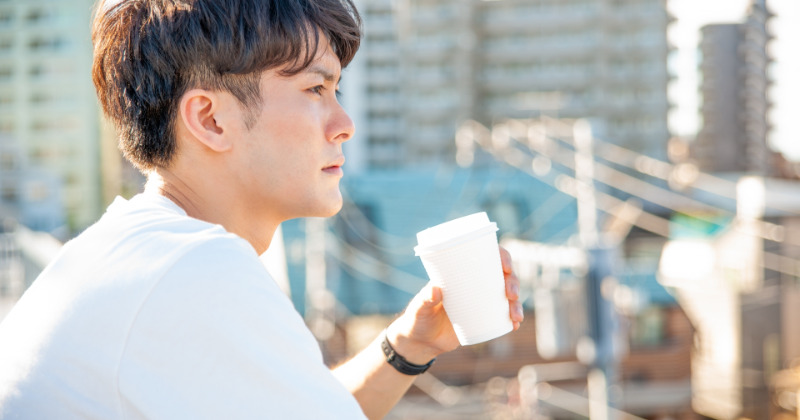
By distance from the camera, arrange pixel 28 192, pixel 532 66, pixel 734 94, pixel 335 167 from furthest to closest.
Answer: pixel 734 94 → pixel 532 66 → pixel 28 192 → pixel 335 167

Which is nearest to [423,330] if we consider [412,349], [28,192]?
[412,349]

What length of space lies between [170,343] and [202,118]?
369 mm

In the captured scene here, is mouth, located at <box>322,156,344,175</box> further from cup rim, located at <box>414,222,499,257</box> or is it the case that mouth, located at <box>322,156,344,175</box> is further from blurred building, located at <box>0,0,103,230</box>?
blurred building, located at <box>0,0,103,230</box>

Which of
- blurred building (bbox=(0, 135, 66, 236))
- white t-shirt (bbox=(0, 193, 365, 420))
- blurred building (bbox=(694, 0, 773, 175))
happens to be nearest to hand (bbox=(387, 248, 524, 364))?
white t-shirt (bbox=(0, 193, 365, 420))

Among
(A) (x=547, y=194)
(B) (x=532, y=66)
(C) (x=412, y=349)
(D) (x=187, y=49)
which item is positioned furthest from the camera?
(B) (x=532, y=66)

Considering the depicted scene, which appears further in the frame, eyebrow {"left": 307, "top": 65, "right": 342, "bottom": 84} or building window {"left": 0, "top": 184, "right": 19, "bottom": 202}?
building window {"left": 0, "top": 184, "right": 19, "bottom": 202}

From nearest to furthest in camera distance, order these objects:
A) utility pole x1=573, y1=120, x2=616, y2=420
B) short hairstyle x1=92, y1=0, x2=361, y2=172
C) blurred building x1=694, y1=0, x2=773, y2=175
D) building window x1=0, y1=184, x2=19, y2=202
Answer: short hairstyle x1=92, y1=0, x2=361, y2=172
building window x1=0, y1=184, x2=19, y2=202
utility pole x1=573, y1=120, x2=616, y2=420
blurred building x1=694, y1=0, x2=773, y2=175

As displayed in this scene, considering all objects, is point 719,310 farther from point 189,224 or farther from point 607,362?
point 189,224

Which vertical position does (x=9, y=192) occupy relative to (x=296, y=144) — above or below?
below

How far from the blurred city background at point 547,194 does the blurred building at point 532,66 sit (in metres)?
0.13

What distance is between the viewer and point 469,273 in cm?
116

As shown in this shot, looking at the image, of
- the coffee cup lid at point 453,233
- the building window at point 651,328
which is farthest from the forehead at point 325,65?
the building window at point 651,328

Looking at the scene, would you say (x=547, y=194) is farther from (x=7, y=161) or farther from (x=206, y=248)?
(x=206, y=248)

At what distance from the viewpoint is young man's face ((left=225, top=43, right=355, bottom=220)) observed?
0.99 metres
